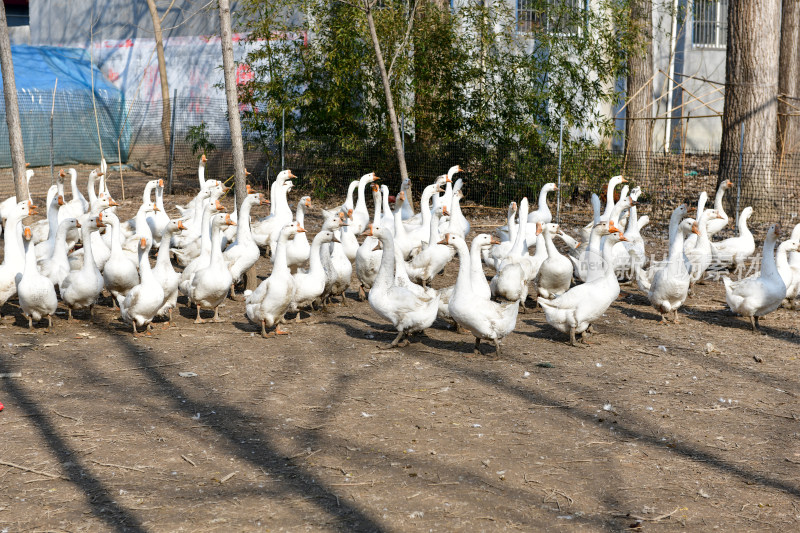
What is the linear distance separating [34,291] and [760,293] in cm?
750

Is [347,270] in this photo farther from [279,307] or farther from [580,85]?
[580,85]

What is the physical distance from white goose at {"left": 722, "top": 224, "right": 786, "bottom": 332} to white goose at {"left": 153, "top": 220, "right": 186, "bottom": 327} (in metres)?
6.03

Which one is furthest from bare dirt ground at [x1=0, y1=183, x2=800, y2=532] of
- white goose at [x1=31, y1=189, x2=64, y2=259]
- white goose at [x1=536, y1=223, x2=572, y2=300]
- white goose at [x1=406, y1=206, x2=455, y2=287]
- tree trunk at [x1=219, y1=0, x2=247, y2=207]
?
tree trunk at [x1=219, y1=0, x2=247, y2=207]

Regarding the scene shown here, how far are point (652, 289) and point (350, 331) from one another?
11.2 feet

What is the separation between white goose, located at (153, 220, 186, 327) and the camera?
8094 millimetres

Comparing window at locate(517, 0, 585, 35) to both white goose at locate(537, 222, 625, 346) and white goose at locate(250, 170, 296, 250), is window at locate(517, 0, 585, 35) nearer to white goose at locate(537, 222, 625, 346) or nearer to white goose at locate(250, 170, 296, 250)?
white goose at locate(250, 170, 296, 250)

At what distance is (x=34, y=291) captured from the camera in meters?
7.70

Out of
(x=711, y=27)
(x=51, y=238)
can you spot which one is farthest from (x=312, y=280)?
(x=711, y=27)

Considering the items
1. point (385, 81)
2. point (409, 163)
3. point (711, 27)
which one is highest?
point (711, 27)

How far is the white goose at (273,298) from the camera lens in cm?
783

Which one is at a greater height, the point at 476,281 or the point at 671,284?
the point at 476,281

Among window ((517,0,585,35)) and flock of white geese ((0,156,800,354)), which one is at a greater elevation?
window ((517,0,585,35))

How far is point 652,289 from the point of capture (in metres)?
8.62

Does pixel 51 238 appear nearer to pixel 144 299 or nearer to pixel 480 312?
pixel 144 299
